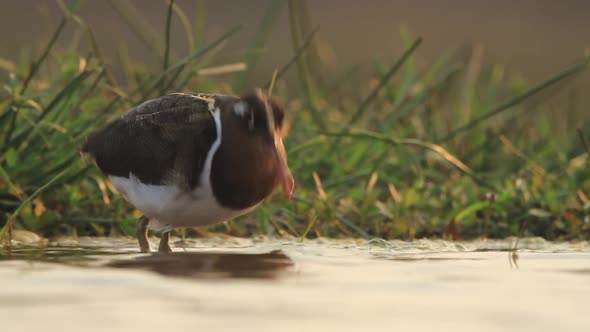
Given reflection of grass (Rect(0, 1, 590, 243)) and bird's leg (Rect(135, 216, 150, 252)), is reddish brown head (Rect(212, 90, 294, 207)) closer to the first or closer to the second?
bird's leg (Rect(135, 216, 150, 252))

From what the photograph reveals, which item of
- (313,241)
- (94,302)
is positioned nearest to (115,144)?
(313,241)

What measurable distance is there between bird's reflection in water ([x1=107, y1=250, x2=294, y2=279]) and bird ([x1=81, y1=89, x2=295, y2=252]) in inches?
11.1

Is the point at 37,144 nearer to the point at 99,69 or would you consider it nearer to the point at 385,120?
the point at 99,69

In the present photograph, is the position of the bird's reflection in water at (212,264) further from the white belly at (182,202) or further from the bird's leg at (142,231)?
the bird's leg at (142,231)

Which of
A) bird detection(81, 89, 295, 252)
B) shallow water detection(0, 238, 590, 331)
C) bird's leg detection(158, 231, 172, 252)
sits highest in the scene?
bird detection(81, 89, 295, 252)

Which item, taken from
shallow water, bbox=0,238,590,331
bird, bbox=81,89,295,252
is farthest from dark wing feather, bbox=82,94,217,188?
shallow water, bbox=0,238,590,331

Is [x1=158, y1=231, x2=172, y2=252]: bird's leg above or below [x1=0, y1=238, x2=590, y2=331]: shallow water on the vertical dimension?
above

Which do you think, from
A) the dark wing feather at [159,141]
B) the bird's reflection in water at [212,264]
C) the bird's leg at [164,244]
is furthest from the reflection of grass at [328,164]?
the bird's reflection in water at [212,264]

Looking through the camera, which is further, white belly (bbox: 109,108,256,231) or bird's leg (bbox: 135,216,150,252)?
bird's leg (bbox: 135,216,150,252)

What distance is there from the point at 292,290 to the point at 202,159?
4.45 ft

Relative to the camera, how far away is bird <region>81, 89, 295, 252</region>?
187 inches

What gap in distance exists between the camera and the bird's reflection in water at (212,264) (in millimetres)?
3885

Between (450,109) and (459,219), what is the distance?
10.6 ft

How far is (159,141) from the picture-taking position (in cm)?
498
